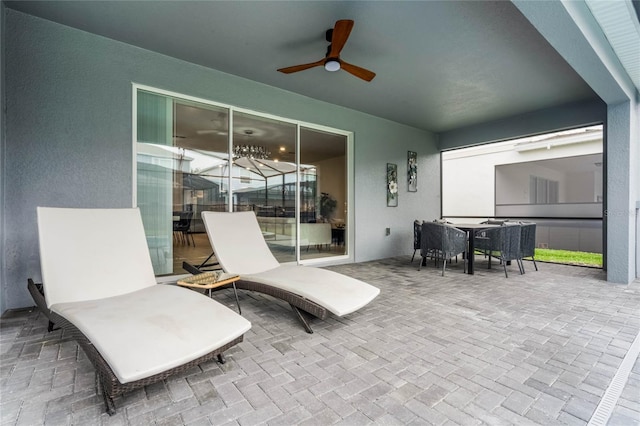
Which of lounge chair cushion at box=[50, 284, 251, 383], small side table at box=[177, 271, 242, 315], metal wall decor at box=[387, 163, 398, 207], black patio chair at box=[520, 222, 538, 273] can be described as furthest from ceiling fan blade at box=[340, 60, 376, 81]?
black patio chair at box=[520, 222, 538, 273]

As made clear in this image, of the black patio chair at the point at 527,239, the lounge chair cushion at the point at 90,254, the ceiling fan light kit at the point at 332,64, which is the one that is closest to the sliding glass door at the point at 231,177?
the lounge chair cushion at the point at 90,254

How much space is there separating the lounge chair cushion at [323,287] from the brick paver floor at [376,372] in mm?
271

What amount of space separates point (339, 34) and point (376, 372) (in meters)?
2.95

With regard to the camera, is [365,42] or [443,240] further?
[443,240]

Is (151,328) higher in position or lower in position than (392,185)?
lower

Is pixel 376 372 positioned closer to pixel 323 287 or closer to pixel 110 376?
pixel 323 287

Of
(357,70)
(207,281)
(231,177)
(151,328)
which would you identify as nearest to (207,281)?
(207,281)

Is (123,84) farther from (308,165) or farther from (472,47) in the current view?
(472,47)

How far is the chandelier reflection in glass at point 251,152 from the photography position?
475 centimetres

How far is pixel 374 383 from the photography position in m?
1.78

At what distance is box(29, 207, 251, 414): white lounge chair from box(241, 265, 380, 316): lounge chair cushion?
2.43 ft

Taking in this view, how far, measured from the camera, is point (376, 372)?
1.91 m

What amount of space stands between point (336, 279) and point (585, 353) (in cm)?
207

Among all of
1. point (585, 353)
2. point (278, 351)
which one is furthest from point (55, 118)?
point (585, 353)
